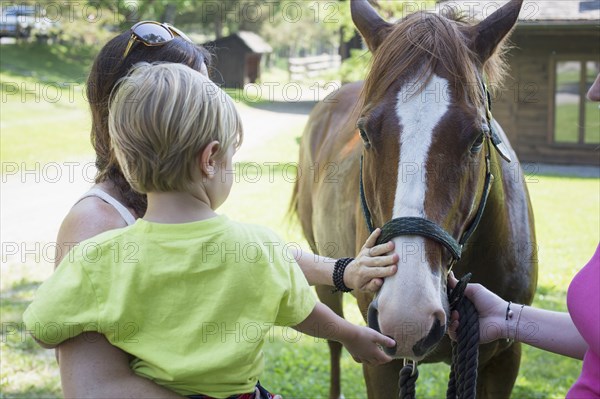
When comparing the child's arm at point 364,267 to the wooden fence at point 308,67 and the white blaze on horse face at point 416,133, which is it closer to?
the white blaze on horse face at point 416,133

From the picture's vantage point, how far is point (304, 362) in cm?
513

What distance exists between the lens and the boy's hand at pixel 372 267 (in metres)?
1.86

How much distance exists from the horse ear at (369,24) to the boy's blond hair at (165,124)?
1.28 metres

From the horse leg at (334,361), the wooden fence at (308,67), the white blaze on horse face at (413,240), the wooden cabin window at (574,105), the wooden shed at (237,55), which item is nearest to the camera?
the white blaze on horse face at (413,240)

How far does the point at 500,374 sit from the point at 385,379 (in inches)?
26.1

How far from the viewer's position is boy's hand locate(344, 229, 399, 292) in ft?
6.09

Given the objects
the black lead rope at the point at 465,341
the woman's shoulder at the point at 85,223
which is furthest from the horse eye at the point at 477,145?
the woman's shoulder at the point at 85,223

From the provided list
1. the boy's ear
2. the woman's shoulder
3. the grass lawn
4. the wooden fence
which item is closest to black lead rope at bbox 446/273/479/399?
the boy's ear

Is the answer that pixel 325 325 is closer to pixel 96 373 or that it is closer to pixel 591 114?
pixel 96 373

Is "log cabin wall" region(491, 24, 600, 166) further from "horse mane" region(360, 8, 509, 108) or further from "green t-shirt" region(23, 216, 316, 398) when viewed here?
"green t-shirt" region(23, 216, 316, 398)

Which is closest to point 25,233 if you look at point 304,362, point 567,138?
point 304,362

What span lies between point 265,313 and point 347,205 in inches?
78.1

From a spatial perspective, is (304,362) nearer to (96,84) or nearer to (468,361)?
(468,361)

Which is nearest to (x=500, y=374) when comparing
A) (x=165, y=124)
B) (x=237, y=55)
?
(x=165, y=124)
